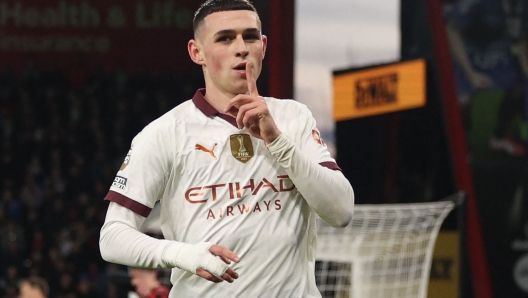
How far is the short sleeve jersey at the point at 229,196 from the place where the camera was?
2.76 meters

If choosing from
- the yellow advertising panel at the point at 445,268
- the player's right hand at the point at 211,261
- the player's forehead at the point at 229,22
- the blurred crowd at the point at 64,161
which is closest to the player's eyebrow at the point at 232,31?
the player's forehead at the point at 229,22

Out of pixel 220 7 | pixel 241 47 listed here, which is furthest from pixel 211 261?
pixel 220 7

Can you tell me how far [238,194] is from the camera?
2773 millimetres

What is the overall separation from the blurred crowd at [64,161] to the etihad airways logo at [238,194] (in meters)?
8.01

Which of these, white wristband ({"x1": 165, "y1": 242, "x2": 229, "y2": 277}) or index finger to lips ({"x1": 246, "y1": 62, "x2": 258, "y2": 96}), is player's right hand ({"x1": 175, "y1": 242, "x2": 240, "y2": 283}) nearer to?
white wristband ({"x1": 165, "y1": 242, "x2": 229, "y2": 277})

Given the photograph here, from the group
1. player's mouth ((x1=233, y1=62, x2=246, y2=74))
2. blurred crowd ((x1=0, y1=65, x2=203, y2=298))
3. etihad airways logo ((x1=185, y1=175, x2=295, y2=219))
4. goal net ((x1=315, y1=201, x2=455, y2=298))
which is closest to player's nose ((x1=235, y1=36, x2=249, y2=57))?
player's mouth ((x1=233, y1=62, x2=246, y2=74))

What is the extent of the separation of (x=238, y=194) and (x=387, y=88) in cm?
516

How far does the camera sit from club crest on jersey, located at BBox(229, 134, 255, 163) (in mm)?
2807

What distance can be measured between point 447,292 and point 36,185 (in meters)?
7.42

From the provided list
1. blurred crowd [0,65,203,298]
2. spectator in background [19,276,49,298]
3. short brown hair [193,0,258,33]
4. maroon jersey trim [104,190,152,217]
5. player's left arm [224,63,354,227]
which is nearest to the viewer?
player's left arm [224,63,354,227]

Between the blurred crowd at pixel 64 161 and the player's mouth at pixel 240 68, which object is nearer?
the player's mouth at pixel 240 68

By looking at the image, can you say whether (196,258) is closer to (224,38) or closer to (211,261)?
(211,261)

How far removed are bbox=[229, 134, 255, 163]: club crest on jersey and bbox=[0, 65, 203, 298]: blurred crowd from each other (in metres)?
8.03

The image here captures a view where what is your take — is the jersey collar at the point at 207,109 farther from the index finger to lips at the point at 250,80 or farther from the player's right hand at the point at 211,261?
the player's right hand at the point at 211,261
